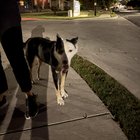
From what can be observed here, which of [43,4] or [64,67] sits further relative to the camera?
[43,4]

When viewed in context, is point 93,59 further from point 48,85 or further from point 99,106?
point 99,106

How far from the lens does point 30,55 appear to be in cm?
563

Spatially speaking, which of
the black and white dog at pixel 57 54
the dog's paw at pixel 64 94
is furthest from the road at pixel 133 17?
the dog's paw at pixel 64 94

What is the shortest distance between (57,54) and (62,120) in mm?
1077

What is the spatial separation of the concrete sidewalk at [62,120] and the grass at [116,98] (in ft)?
0.36

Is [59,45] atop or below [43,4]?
atop

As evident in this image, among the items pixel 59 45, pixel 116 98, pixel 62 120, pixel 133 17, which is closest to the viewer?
pixel 62 120

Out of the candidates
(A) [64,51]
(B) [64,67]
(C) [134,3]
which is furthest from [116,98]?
(C) [134,3]

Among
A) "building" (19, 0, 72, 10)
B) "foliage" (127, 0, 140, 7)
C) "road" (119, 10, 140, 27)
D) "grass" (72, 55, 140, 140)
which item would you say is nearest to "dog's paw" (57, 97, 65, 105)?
"grass" (72, 55, 140, 140)

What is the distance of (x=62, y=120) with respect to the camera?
171 inches

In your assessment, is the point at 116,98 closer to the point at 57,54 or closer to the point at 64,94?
the point at 64,94

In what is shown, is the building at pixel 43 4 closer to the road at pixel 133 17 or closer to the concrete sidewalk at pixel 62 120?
the road at pixel 133 17

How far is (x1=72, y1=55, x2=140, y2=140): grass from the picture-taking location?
418 cm

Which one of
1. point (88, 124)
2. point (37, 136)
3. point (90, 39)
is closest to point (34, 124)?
point (37, 136)
